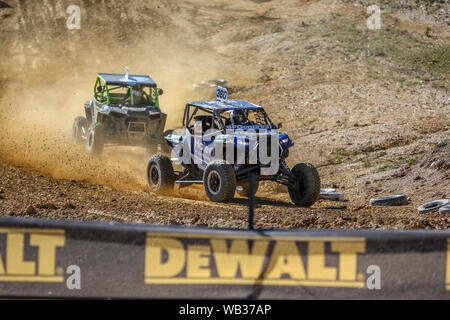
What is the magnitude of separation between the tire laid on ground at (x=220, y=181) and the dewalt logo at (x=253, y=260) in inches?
236

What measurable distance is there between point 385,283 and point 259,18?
27.9m

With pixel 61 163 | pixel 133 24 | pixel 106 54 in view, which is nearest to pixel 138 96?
pixel 61 163

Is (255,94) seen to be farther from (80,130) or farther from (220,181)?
(220,181)

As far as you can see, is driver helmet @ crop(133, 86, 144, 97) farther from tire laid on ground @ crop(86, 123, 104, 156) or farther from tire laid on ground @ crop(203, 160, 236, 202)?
tire laid on ground @ crop(203, 160, 236, 202)

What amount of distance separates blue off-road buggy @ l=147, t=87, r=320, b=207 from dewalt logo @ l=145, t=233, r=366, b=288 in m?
5.86

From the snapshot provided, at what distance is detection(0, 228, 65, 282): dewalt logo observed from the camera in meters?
5.50

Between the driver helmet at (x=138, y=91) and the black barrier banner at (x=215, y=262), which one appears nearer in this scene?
the black barrier banner at (x=215, y=262)

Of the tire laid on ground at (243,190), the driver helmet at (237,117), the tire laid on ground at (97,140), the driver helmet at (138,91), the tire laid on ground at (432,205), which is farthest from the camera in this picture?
the driver helmet at (138,91)

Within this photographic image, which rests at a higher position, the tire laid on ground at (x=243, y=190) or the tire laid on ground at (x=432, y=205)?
the tire laid on ground at (x=432, y=205)

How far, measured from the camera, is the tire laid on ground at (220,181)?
11.4 meters

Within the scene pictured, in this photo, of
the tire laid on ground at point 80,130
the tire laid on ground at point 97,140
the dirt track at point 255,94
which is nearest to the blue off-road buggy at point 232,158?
the dirt track at point 255,94

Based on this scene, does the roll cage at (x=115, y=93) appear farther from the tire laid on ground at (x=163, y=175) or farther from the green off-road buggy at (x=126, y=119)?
the tire laid on ground at (x=163, y=175)

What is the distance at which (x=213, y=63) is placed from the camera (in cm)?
2788
